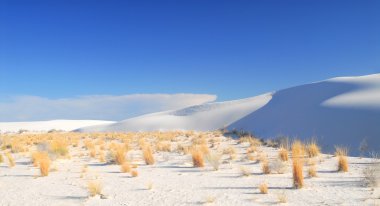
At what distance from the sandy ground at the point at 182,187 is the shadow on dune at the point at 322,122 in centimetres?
707

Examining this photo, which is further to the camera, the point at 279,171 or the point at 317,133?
the point at 317,133

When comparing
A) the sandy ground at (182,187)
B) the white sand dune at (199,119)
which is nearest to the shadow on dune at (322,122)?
the sandy ground at (182,187)

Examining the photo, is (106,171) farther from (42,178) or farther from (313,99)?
(313,99)

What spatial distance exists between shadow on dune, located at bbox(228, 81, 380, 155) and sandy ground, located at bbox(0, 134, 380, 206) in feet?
23.2

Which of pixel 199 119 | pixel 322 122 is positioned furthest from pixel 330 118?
pixel 199 119

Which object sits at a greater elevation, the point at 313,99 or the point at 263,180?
the point at 313,99

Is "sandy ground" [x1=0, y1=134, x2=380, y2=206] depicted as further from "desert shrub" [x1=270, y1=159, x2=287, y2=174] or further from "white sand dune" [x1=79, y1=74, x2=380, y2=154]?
"white sand dune" [x1=79, y1=74, x2=380, y2=154]

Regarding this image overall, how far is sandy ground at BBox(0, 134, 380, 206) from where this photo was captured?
23.0ft

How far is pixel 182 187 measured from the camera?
8.30 m

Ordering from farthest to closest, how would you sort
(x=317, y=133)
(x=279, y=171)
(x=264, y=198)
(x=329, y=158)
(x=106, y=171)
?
1. (x=317, y=133)
2. (x=329, y=158)
3. (x=106, y=171)
4. (x=279, y=171)
5. (x=264, y=198)

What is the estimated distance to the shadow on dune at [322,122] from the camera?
18.0m

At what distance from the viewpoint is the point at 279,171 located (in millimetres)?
9648

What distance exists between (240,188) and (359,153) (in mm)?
9630

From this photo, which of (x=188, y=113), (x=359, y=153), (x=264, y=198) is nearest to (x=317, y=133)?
(x=359, y=153)
